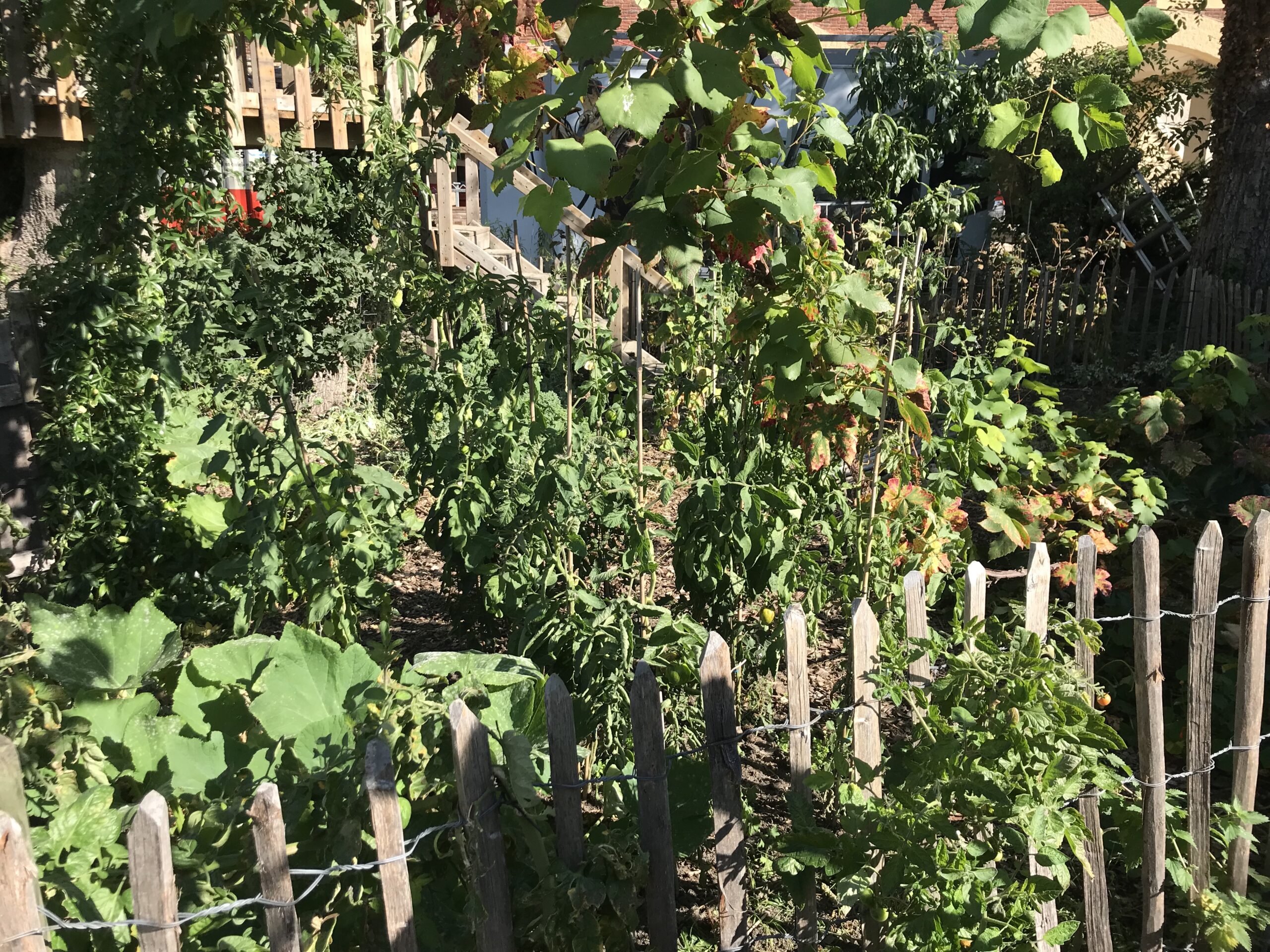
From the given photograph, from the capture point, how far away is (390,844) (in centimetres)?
161

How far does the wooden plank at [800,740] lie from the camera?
1981mm

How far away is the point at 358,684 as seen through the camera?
220 centimetres

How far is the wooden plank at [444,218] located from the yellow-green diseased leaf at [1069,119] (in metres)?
5.38

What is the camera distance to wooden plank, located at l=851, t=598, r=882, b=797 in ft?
6.75

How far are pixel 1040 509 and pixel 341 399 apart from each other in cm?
584

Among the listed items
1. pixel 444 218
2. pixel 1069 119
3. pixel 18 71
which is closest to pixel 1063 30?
pixel 1069 119

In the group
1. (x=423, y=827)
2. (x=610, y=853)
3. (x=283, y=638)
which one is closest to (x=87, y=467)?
(x=283, y=638)

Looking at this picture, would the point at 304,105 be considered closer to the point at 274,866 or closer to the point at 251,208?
the point at 251,208

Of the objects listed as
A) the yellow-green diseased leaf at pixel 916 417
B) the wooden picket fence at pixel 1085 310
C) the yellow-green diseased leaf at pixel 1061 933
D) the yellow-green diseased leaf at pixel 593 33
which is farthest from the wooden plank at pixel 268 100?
the yellow-green diseased leaf at pixel 1061 933

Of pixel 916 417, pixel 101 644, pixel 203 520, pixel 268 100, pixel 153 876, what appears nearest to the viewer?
pixel 153 876

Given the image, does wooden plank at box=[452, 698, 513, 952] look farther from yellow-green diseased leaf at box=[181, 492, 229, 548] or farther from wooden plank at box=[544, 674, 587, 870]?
yellow-green diseased leaf at box=[181, 492, 229, 548]

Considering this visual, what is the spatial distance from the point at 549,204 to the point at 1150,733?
1.88 m

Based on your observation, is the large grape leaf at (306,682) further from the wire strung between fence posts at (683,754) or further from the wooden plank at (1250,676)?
the wooden plank at (1250,676)

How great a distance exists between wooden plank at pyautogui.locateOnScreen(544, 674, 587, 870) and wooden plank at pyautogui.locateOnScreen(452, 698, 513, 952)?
112 millimetres
